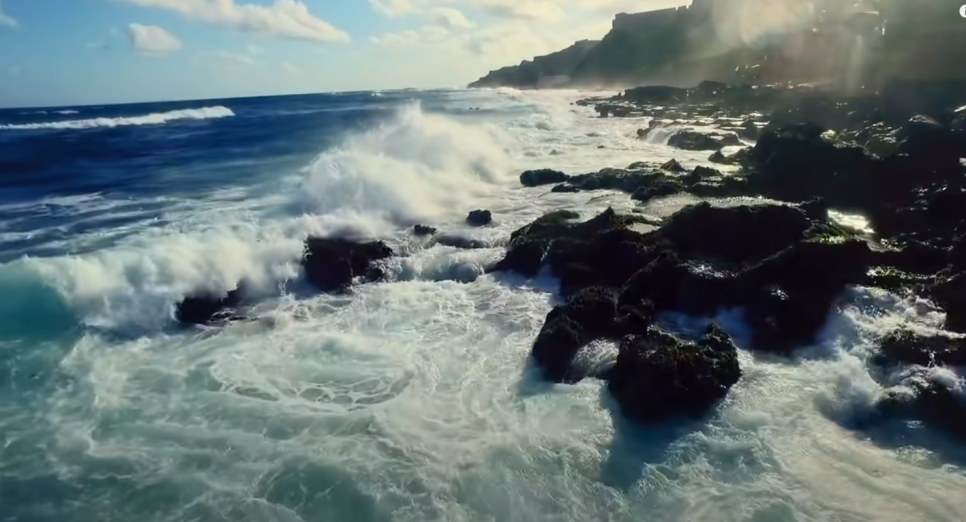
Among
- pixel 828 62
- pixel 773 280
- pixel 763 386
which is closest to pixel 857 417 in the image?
pixel 763 386

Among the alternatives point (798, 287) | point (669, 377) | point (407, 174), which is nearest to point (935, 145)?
point (798, 287)

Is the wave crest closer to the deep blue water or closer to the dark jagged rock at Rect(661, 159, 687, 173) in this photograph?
the deep blue water

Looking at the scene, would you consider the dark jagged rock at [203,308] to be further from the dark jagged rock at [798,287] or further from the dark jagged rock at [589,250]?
the dark jagged rock at [798,287]

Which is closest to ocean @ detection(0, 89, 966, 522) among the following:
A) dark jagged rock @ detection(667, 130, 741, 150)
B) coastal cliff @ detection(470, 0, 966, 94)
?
dark jagged rock @ detection(667, 130, 741, 150)

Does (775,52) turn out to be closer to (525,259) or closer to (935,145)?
(935,145)

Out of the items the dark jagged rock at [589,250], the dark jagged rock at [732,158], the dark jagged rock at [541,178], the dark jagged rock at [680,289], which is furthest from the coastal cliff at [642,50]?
the dark jagged rock at [680,289]

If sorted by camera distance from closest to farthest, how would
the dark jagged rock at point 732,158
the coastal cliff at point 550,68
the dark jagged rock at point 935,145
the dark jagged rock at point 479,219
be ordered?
1. the dark jagged rock at point 479,219
2. the dark jagged rock at point 935,145
3. the dark jagged rock at point 732,158
4. the coastal cliff at point 550,68
